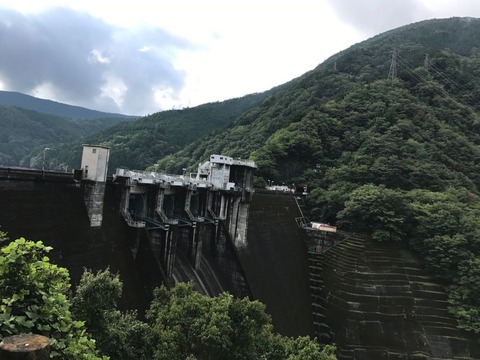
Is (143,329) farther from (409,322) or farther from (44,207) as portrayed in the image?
(409,322)

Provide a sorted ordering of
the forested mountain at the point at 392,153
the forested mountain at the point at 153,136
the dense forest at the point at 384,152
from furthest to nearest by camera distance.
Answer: the forested mountain at the point at 153,136
the dense forest at the point at 384,152
the forested mountain at the point at 392,153

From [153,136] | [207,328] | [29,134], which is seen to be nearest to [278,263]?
[207,328]

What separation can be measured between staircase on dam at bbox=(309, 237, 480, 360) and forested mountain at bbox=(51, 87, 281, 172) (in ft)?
225

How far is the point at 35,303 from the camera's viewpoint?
5609 millimetres

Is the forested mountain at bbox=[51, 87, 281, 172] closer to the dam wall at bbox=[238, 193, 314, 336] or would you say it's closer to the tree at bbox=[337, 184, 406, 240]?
the dam wall at bbox=[238, 193, 314, 336]

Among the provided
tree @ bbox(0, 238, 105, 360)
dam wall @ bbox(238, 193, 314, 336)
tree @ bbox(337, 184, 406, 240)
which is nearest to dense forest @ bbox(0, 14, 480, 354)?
tree @ bbox(337, 184, 406, 240)

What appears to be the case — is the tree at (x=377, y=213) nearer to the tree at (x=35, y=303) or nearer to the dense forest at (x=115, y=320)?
the dense forest at (x=115, y=320)

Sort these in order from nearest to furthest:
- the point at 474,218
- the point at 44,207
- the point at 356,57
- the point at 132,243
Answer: the point at 44,207
the point at 132,243
the point at 474,218
the point at 356,57

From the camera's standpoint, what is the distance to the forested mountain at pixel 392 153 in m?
37.4

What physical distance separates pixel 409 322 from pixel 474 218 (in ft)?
41.5

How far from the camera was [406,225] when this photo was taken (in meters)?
39.0

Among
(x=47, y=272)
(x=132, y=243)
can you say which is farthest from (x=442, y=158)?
(x=47, y=272)

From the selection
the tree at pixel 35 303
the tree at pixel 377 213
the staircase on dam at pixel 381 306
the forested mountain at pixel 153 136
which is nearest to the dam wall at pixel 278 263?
the staircase on dam at pixel 381 306

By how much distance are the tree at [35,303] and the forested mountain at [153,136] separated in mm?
91041
